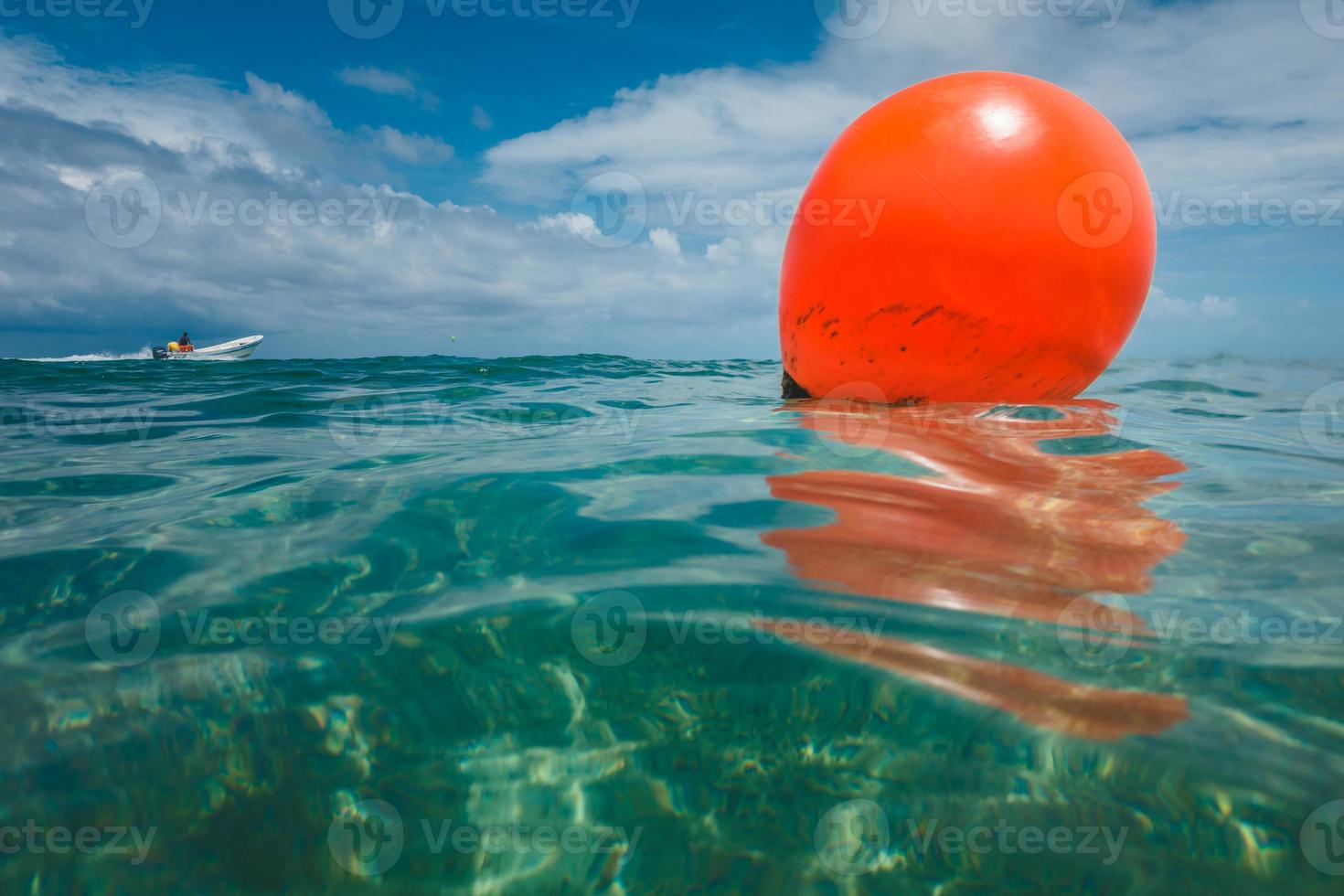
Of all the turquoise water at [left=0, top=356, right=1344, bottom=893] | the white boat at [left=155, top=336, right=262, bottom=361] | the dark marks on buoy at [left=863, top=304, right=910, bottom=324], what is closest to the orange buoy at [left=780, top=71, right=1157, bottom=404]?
the dark marks on buoy at [left=863, top=304, right=910, bottom=324]

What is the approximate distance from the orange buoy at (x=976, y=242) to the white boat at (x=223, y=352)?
2352cm

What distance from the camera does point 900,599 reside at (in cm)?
179

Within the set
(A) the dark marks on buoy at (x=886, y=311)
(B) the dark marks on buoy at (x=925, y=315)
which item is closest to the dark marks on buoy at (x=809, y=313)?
(A) the dark marks on buoy at (x=886, y=311)

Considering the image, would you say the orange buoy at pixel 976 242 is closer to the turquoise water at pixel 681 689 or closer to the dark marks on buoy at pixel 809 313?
the dark marks on buoy at pixel 809 313

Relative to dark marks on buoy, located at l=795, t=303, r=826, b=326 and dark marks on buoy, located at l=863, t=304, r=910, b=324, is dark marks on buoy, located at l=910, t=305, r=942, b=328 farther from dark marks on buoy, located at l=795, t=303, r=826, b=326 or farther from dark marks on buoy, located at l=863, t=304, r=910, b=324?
dark marks on buoy, located at l=795, t=303, r=826, b=326

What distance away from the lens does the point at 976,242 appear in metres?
3.62

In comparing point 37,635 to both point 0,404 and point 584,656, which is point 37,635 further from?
point 0,404

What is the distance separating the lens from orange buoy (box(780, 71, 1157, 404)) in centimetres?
363

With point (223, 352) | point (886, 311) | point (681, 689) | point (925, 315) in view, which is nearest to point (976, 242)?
point (925, 315)

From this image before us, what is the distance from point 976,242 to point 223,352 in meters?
25.4

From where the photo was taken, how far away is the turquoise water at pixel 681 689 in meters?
1.26

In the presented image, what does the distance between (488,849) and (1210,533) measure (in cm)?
235

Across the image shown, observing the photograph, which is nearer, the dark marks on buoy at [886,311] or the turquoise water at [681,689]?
the turquoise water at [681,689]

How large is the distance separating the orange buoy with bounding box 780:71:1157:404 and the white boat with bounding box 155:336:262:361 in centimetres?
2352
